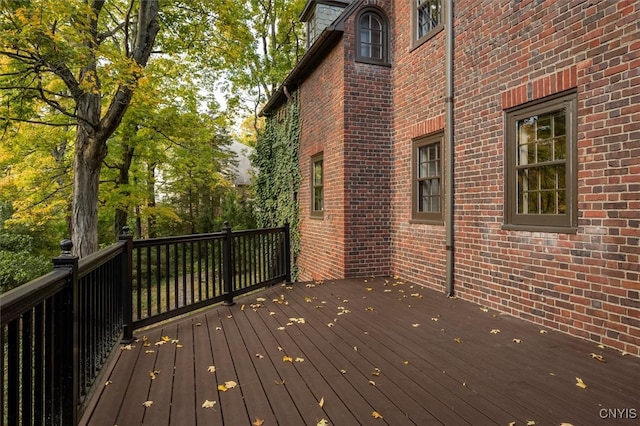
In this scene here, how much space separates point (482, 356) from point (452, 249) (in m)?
2.23

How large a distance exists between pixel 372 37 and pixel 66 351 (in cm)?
650

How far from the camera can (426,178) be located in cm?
582

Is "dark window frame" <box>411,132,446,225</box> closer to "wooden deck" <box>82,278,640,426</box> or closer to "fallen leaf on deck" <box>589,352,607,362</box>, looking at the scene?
"wooden deck" <box>82,278,640,426</box>

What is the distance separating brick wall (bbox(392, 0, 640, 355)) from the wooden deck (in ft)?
1.21

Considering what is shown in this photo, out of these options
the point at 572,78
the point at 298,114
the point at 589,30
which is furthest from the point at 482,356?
the point at 298,114

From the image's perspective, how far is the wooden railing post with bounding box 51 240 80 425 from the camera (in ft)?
6.21

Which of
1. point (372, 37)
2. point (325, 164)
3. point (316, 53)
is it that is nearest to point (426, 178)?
point (325, 164)

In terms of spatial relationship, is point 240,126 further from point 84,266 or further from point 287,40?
point 84,266

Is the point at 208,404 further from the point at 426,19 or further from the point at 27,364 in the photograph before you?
the point at 426,19

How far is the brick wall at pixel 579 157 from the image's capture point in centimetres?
302

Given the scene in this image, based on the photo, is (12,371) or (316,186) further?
(316,186)

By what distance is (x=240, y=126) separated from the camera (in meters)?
22.9

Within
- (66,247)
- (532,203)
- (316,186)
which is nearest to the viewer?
(66,247)

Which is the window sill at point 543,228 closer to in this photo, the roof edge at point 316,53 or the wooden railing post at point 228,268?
the wooden railing post at point 228,268
